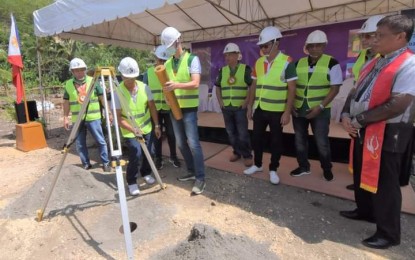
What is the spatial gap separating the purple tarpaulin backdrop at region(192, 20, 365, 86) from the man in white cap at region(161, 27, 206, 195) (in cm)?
477

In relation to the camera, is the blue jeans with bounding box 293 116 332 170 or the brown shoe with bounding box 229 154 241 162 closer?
the blue jeans with bounding box 293 116 332 170

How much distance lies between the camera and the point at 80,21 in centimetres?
547

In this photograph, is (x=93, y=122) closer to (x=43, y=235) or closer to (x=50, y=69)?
(x=43, y=235)

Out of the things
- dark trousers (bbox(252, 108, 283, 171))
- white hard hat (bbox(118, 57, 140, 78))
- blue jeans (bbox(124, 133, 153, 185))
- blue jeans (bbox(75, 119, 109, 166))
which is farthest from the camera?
blue jeans (bbox(75, 119, 109, 166))

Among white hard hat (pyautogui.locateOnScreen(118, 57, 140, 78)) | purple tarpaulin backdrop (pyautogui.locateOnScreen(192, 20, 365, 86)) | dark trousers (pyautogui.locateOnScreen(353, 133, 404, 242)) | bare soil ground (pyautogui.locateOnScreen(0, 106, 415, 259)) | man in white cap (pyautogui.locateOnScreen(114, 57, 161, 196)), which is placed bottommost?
bare soil ground (pyautogui.locateOnScreen(0, 106, 415, 259))

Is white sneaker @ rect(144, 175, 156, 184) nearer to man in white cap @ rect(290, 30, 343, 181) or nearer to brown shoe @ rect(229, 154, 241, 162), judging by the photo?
brown shoe @ rect(229, 154, 241, 162)

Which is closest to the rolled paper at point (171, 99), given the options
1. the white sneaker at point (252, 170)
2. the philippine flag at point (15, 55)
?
the white sneaker at point (252, 170)

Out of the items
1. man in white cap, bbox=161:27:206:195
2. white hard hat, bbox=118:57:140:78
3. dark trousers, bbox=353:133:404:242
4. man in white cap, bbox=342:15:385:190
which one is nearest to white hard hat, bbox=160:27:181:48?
man in white cap, bbox=161:27:206:195

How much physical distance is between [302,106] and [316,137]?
422 mm

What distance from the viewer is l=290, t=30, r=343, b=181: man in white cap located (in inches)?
135

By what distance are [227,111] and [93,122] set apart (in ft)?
6.77

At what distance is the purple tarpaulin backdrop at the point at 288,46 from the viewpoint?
6.81 metres

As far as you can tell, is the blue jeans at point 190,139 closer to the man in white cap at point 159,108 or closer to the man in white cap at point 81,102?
the man in white cap at point 159,108

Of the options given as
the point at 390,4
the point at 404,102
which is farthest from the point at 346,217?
the point at 390,4
